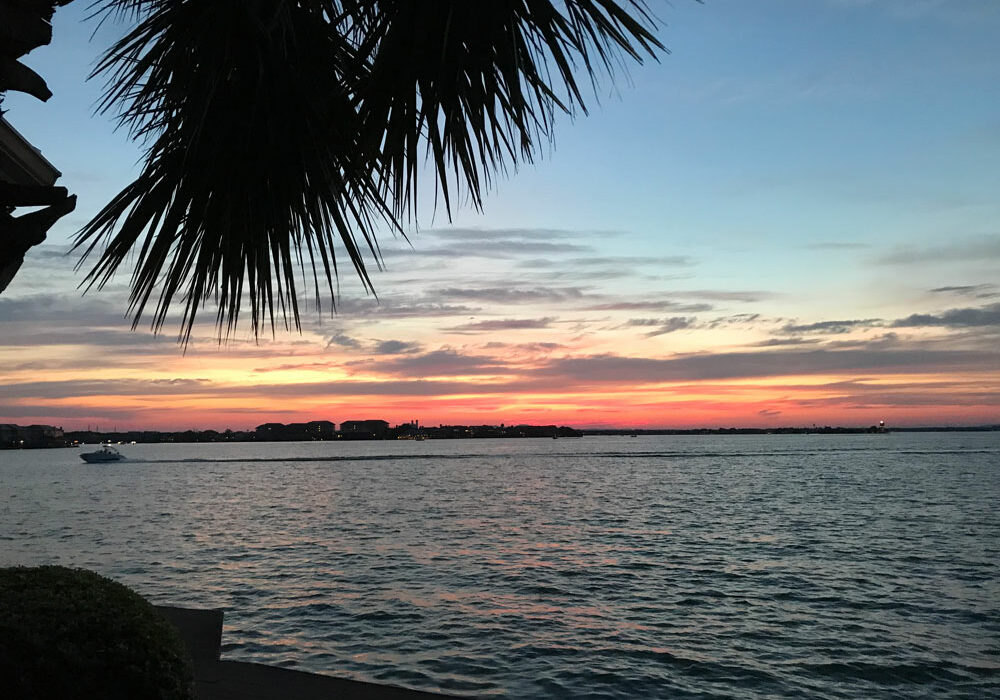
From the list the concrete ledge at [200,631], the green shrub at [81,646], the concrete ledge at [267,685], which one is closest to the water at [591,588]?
the concrete ledge at [200,631]

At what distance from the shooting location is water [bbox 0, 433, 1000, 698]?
1331 centimetres

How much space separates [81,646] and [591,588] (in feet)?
58.9

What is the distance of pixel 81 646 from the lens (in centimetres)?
473

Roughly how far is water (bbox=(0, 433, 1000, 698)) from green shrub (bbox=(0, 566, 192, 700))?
781 cm

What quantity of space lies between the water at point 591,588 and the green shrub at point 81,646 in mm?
7811

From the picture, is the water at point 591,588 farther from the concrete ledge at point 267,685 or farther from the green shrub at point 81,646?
the green shrub at point 81,646

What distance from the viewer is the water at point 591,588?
1331 centimetres

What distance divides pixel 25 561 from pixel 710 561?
25.6 m

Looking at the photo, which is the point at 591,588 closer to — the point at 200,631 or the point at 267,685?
the point at 200,631

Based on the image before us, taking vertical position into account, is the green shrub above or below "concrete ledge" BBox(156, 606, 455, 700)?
above

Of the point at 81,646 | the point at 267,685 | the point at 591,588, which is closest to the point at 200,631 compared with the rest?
the point at 267,685

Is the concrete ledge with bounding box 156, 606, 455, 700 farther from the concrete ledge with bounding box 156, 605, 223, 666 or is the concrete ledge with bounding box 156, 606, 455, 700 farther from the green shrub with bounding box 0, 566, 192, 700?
the green shrub with bounding box 0, 566, 192, 700

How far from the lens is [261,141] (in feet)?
13.1

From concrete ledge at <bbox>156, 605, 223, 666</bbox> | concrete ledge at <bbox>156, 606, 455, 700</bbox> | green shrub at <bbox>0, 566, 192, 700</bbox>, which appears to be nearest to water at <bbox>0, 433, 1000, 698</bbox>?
concrete ledge at <bbox>156, 605, 223, 666</bbox>
